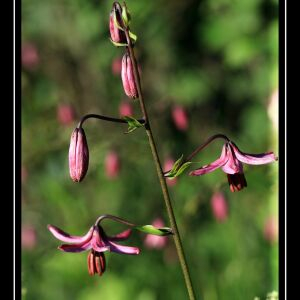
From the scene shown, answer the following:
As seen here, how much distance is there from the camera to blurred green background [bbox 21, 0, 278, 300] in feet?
6.86

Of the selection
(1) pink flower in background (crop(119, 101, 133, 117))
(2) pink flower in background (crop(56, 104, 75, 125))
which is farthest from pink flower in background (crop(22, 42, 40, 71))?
(1) pink flower in background (crop(119, 101, 133, 117))

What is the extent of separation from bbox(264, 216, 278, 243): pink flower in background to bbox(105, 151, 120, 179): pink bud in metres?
0.59

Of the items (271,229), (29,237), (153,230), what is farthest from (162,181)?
(29,237)

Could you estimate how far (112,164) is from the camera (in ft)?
7.94

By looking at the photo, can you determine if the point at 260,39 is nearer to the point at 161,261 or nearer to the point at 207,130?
the point at 207,130

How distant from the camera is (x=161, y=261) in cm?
227

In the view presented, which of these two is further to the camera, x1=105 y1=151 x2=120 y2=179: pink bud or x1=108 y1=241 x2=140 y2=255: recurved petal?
x1=105 y1=151 x2=120 y2=179: pink bud

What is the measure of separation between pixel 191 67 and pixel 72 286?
0.76 metres

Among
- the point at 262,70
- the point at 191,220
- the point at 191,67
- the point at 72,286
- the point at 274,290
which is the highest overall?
the point at 191,67

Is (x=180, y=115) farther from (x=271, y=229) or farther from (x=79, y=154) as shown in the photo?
(x=79, y=154)

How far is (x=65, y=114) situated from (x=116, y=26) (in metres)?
0.87

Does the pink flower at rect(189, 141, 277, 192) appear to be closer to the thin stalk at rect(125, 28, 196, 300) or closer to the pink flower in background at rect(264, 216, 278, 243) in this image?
the thin stalk at rect(125, 28, 196, 300)

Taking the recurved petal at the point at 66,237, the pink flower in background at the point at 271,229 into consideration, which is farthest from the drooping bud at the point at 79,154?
the pink flower in background at the point at 271,229
